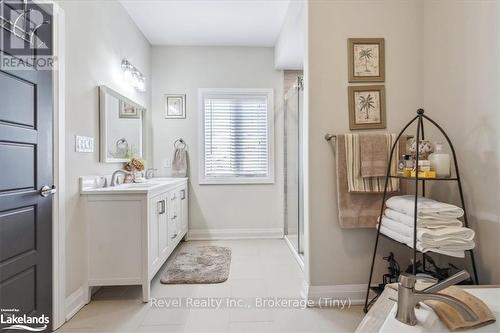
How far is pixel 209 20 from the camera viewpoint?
120 inches

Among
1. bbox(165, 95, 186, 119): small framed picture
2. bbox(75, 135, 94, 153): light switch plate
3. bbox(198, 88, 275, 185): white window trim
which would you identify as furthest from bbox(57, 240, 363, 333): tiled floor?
bbox(165, 95, 186, 119): small framed picture

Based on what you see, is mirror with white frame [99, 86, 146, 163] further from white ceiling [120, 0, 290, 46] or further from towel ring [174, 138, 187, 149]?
white ceiling [120, 0, 290, 46]

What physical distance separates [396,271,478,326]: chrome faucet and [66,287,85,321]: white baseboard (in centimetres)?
202

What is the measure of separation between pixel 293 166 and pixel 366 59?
1656mm

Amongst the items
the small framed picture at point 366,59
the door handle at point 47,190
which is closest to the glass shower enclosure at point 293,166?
the small framed picture at point 366,59

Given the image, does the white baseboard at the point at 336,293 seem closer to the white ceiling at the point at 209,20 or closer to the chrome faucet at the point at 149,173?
the chrome faucet at the point at 149,173

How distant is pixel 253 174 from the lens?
12.2 feet

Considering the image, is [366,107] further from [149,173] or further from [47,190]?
[149,173]

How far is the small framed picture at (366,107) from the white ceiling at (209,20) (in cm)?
139

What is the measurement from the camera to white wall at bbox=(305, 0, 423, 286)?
1.96 m

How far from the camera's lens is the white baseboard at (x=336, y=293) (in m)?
1.96

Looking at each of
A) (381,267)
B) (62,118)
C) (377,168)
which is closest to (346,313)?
(381,267)

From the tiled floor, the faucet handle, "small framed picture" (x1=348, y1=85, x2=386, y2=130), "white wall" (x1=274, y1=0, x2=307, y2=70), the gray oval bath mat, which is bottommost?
the tiled floor

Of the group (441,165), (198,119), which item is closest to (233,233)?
(198,119)
